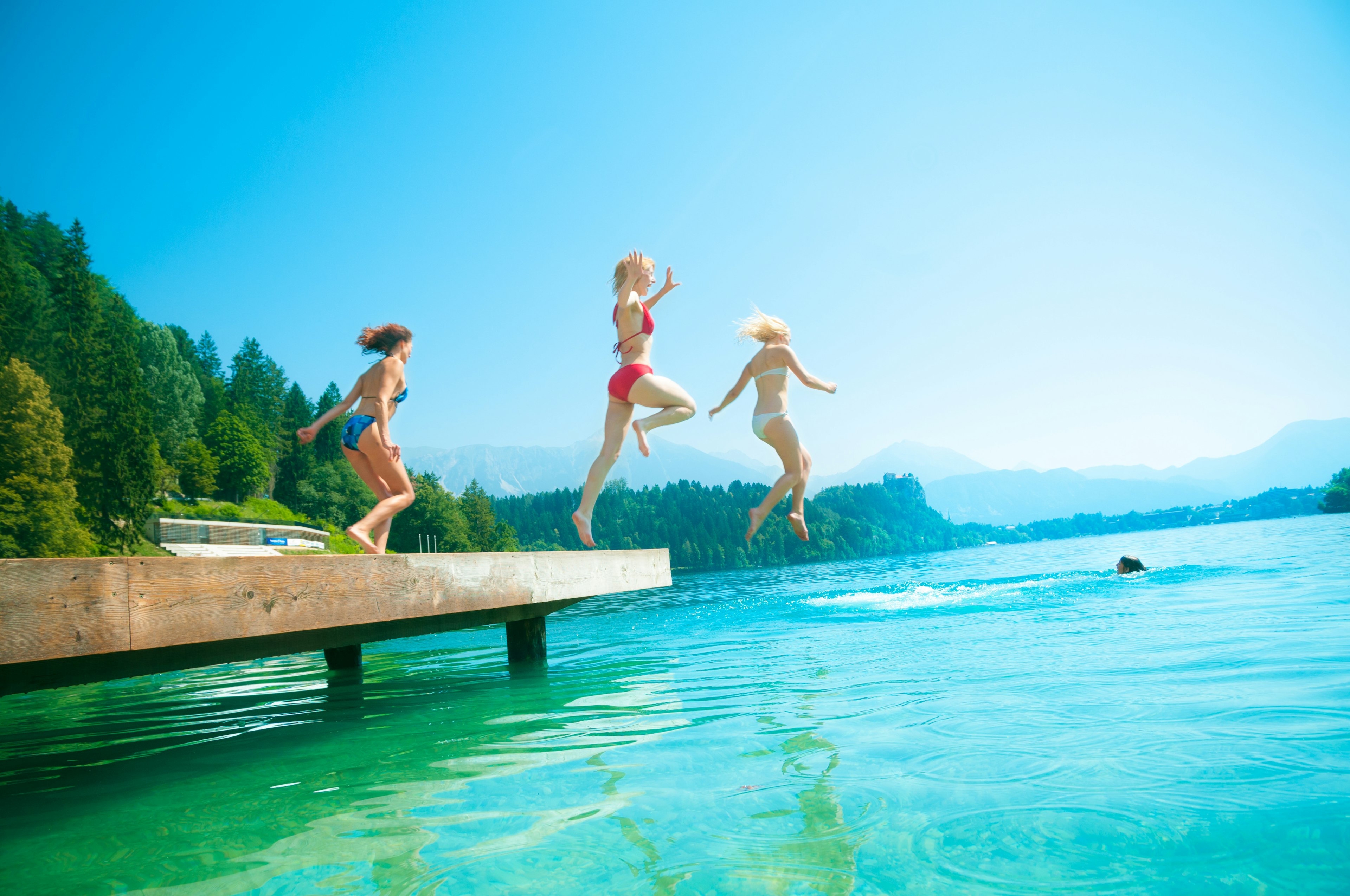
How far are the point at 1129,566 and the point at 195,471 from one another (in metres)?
90.8

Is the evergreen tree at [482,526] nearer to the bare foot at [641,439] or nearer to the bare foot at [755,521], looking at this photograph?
the bare foot at [755,521]

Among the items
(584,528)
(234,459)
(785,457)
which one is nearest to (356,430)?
(584,528)

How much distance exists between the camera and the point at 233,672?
13180mm

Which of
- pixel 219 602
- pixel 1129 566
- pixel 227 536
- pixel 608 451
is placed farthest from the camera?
pixel 227 536

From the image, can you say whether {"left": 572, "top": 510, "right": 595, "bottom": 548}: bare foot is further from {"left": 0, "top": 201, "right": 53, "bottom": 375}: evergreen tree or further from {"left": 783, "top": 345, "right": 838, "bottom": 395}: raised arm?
{"left": 0, "top": 201, "right": 53, "bottom": 375}: evergreen tree

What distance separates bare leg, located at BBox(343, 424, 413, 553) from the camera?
695cm

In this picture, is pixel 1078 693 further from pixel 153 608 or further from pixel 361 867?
pixel 153 608

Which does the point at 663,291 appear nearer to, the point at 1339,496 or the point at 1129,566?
the point at 1129,566

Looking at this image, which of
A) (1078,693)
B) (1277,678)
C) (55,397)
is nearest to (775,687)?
(1078,693)

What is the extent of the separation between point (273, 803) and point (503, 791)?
1.40 m

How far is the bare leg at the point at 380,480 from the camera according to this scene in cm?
695

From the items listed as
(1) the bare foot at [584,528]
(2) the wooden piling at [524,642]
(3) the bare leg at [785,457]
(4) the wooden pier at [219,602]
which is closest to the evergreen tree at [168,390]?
(2) the wooden piling at [524,642]

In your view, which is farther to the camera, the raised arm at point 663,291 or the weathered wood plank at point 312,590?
the raised arm at point 663,291

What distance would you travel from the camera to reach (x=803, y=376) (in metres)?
8.38
